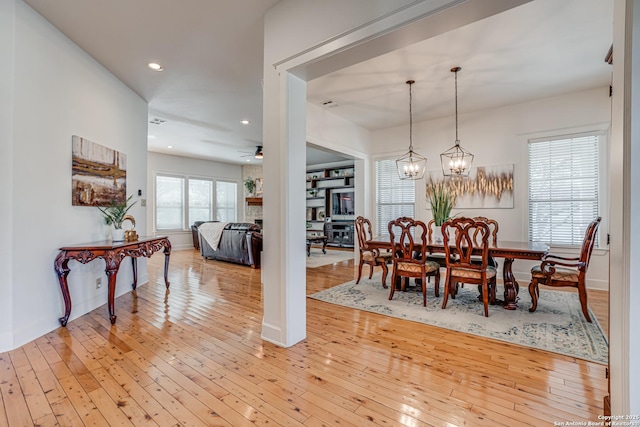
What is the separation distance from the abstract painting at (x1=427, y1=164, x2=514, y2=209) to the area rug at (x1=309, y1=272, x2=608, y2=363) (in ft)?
4.94

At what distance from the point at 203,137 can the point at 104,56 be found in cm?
368

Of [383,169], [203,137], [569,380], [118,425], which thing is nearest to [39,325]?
[118,425]

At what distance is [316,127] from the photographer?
4.94 m

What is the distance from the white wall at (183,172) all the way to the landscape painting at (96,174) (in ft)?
16.3

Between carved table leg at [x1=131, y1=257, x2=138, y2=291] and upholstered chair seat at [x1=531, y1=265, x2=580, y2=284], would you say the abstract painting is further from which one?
carved table leg at [x1=131, y1=257, x2=138, y2=291]

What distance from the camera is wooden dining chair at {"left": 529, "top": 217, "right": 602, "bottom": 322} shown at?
9.66 ft

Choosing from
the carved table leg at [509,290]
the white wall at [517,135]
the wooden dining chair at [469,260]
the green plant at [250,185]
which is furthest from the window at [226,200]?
the carved table leg at [509,290]

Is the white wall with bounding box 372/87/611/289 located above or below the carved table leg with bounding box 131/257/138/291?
above

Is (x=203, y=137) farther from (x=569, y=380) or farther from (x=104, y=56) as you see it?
(x=569, y=380)

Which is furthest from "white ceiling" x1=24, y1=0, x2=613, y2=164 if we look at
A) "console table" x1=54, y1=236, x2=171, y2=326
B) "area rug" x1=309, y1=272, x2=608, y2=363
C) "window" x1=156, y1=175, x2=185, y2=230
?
"window" x1=156, y1=175, x2=185, y2=230

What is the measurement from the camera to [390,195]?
6.28 m

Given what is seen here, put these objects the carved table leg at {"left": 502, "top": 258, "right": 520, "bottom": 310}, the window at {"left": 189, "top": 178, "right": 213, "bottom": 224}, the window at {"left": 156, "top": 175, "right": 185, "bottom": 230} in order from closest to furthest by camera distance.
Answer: the carved table leg at {"left": 502, "top": 258, "right": 520, "bottom": 310}, the window at {"left": 156, "top": 175, "right": 185, "bottom": 230}, the window at {"left": 189, "top": 178, "right": 213, "bottom": 224}

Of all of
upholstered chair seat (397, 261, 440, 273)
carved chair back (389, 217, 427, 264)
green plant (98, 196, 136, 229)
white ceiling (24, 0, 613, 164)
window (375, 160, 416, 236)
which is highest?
white ceiling (24, 0, 613, 164)

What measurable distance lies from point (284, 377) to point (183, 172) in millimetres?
8512
